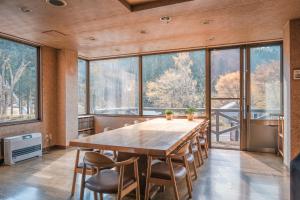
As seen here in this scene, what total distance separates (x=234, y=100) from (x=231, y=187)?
8.85 feet

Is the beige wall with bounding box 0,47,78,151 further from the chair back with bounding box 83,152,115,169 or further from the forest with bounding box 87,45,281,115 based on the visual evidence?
the chair back with bounding box 83,152,115,169

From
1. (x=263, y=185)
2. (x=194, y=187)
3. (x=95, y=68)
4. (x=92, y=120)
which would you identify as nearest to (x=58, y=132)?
(x=92, y=120)

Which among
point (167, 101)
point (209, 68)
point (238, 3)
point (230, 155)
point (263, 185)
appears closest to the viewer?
point (238, 3)

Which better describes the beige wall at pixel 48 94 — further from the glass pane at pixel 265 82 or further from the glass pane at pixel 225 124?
the glass pane at pixel 265 82

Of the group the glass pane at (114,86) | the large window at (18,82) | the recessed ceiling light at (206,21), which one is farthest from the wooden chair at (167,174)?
the glass pane at (114,86)

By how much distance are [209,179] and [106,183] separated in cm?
187

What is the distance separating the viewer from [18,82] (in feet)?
15.3

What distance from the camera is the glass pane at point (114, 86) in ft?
20.8

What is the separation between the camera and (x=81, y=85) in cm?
665

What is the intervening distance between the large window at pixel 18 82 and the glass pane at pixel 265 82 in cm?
517

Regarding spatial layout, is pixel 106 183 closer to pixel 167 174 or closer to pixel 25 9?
pixel 167 174

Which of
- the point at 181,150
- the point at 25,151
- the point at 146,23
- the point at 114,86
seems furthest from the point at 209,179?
the point at 114,86

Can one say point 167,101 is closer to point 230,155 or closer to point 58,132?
point 230,155

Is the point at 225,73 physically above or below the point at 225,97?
A: above
